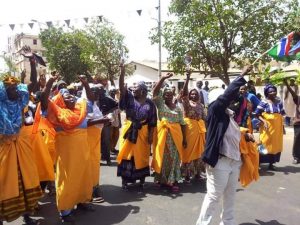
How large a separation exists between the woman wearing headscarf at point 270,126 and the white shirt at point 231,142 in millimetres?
3787

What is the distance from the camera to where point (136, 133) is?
19.6 feet

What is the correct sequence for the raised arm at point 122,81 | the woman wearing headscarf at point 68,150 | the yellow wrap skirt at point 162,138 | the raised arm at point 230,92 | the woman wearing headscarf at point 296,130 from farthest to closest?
the woman wearing headscarf at point 296,130 → the yellow wrap skirt at point 162,138 → the raised arm at point 122,81 → the woman wearing headscarf at point 68,150 → the raised arm at point 230,92

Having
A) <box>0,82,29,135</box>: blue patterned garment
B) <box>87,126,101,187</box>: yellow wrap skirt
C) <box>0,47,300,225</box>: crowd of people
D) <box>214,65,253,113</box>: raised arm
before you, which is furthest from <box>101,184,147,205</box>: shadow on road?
<box>214,65,253,113</box>: raised arm

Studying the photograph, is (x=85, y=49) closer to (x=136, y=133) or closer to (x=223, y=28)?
(x=223, y=28)

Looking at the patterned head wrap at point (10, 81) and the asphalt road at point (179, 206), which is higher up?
the patterned head wrap at point (10, 81)

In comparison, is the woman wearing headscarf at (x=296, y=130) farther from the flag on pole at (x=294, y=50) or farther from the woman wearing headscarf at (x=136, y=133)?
the woman wearing headscarf at (x=136, y=133)

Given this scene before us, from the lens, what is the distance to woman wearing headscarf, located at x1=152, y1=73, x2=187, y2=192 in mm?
6113

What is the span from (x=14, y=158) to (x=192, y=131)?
3.21m

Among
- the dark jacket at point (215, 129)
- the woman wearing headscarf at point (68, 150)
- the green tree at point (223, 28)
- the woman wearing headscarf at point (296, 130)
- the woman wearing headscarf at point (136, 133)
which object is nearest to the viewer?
the dark jacket at point (215, 129)

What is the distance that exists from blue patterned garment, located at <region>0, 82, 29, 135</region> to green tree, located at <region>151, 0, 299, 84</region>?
11310mm

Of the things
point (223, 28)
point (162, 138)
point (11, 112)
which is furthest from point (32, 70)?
point (223, 28)

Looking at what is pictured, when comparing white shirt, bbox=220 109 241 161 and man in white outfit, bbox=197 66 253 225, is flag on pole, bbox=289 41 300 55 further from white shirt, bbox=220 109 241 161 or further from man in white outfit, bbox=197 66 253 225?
white shirt, bbox=220 109 241 161

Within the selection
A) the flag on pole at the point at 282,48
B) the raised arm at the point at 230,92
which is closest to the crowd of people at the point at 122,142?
the raised arm at the point at 230,92

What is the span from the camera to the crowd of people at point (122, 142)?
13.5 ft
